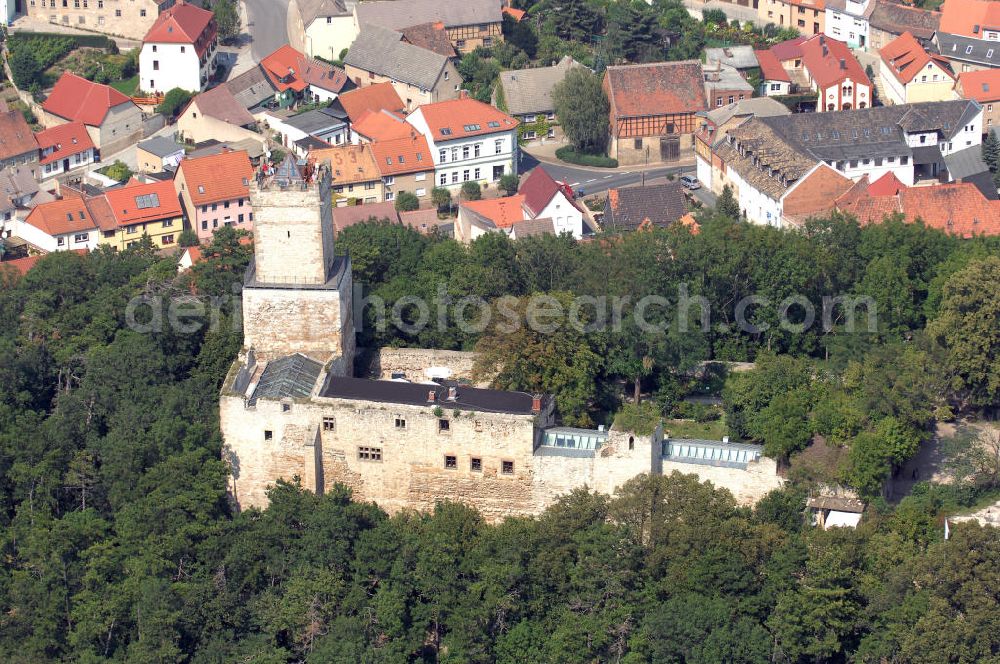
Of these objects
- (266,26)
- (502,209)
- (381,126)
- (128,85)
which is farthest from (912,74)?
(128,85)

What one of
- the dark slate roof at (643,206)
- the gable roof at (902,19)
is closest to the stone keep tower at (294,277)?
the dark slate roof at (643,206)

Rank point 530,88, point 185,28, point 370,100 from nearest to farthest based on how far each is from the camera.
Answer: point 370,100
point 530,88
point 185,28

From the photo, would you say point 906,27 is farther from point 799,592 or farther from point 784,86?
point 799,592

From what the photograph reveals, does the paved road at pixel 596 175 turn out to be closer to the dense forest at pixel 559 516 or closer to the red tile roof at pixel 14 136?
the dense forest at pixel 559 516

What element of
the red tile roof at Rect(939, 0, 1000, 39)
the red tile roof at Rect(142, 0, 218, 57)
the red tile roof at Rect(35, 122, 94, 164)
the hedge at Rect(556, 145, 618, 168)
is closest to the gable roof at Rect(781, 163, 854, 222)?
the hedge at Rect(556, 145, 618, 168)

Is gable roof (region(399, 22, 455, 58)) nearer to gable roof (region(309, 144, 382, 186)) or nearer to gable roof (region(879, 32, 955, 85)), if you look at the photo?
gable roof (region(309, 144, 382, 186))

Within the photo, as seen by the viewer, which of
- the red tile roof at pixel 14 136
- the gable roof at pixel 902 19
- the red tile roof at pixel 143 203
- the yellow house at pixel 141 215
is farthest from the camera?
the gable roof at pixel 902 19

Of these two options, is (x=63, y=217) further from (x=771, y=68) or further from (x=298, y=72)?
(x=771, y=68)
